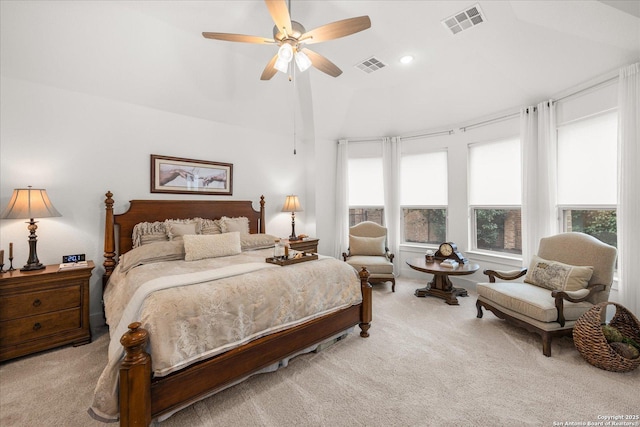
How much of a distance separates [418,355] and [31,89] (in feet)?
16.7

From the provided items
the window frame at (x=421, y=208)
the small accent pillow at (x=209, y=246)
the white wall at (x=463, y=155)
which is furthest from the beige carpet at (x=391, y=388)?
the window frame at (x=421, y=208)

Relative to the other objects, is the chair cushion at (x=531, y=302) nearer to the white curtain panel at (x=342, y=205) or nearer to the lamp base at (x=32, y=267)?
the white curtain panel at (x=342, y=205)

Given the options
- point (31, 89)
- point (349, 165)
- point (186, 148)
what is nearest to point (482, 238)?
point (349, 165)

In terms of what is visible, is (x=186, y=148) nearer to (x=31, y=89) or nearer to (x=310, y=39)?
(x=31, y=89)

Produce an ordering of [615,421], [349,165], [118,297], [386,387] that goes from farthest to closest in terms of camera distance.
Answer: [349,165] → [118,297] → [386,387] → [615,421]

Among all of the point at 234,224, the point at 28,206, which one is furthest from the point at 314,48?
the point at 28,206

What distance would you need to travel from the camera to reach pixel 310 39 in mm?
2463

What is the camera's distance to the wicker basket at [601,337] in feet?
7.47

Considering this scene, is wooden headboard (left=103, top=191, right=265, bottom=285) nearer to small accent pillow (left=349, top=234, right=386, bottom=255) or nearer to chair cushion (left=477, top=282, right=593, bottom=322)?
small accent pillow (left=349, top=234, right=386, bottom=255)

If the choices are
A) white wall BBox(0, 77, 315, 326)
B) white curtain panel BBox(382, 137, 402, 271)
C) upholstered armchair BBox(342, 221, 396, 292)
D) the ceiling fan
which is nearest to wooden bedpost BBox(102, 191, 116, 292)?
white wall BBox(0, 77, 315, 326)

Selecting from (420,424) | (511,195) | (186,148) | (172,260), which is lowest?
(420,424)

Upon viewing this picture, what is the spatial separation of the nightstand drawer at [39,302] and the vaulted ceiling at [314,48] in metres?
2.39

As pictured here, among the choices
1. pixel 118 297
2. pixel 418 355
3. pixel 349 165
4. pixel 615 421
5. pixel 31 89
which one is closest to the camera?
pixel 615 421

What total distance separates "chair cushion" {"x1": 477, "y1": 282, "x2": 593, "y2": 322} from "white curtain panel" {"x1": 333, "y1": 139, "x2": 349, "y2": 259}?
9.30 feet
